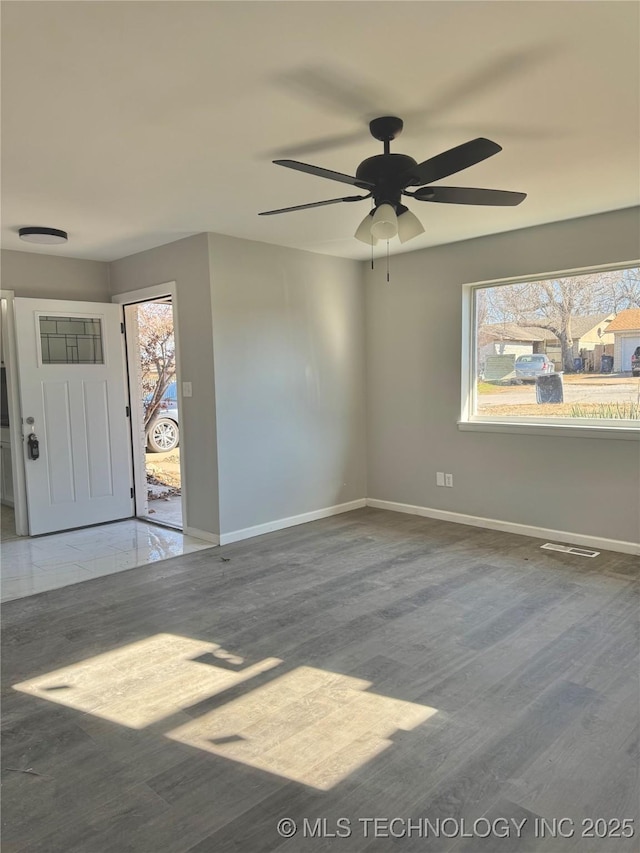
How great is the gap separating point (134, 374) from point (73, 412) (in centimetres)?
70

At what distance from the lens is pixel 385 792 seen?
181 cm

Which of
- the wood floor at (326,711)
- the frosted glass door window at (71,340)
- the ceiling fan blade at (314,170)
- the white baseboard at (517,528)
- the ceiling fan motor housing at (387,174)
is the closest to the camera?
the wood floor at (326,711)

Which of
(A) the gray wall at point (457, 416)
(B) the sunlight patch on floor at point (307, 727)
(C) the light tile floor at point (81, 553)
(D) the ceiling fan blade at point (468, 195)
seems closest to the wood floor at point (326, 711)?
(B) the sunlight patch on floor at point (307, 727)

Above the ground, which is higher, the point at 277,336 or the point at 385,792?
the point at 277,336

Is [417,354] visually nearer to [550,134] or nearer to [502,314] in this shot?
[502,314]

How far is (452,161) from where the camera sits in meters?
2.18

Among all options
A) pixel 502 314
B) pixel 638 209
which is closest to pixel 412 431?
pixel 502 314

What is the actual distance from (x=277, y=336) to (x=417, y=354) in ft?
4.38

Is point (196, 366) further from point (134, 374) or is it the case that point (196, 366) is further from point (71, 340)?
point (71, 340)

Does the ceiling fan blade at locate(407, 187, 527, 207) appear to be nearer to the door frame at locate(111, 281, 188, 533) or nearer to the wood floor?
the wood floor

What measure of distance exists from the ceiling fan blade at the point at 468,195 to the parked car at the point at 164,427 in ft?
20.0

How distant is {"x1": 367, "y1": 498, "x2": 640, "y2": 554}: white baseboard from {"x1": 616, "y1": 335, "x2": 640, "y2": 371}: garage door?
128 centimetres

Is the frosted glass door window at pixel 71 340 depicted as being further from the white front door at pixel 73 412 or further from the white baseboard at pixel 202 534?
the white baseboard at pixel 202 534

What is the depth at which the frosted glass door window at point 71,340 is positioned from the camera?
4852mm
